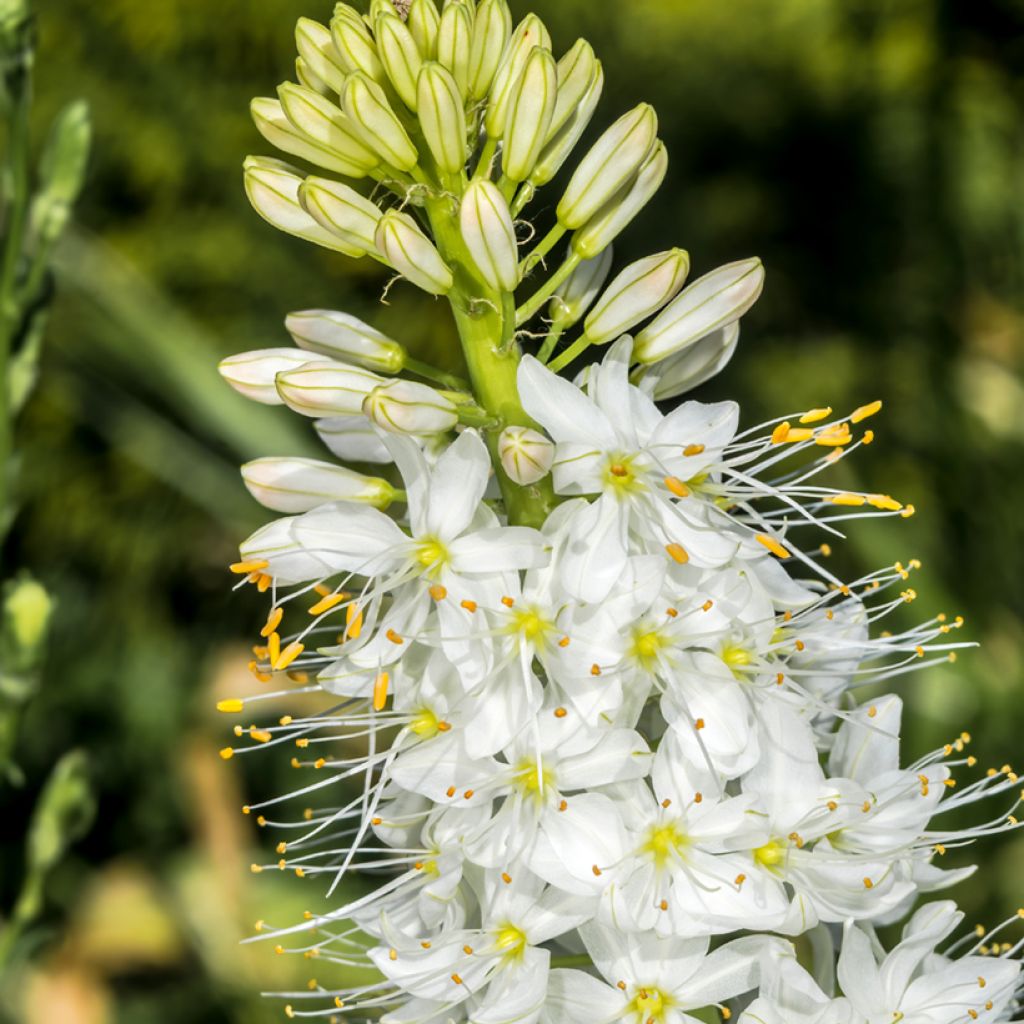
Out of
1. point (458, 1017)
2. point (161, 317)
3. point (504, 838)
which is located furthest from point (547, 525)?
point (161, 317)

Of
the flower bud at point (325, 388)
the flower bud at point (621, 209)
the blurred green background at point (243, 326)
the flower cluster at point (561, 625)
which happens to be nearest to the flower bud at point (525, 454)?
the flower cluster at point (561, 625)

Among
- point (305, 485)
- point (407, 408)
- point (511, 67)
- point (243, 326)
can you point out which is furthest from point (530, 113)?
point (243, 326)

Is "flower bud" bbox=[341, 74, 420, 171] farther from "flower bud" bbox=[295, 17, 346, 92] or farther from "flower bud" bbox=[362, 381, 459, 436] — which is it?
"flower bud" bbox=[362, 381, 459, 436]

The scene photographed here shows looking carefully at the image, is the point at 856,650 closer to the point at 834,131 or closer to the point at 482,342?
the point at 482,342

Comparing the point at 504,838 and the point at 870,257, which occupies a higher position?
the point at 870,257

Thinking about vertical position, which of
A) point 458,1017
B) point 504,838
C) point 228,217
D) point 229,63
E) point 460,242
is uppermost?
point 229,63

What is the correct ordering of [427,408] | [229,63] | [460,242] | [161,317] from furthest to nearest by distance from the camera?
1. [229,63]
2. [161,317]
3. [460,242]
4. [427,408]

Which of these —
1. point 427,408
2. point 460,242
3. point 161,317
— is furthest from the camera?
point 161,317
